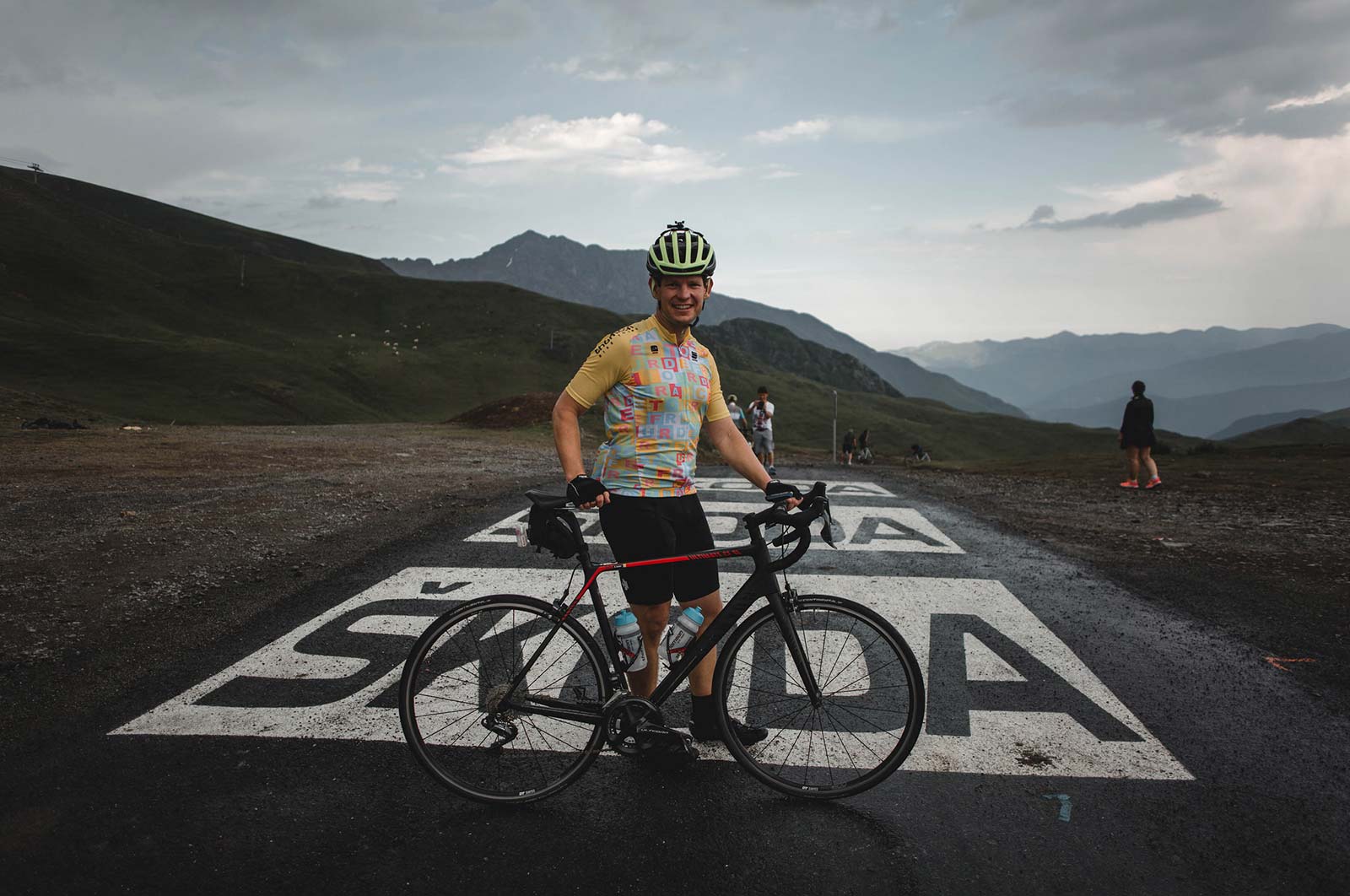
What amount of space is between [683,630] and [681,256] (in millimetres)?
1841

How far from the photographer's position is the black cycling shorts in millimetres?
3646

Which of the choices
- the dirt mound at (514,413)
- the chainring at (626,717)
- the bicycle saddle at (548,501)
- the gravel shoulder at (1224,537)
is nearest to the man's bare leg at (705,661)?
the chainring at (626,717)

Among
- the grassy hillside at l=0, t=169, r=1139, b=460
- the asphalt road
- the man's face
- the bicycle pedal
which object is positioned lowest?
the asphalt road

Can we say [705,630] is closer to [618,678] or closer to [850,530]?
[618,678]

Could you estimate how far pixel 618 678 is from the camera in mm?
3650

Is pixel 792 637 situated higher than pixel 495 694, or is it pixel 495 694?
pixel 792 637

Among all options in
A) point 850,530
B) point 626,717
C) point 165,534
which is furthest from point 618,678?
point 165,534

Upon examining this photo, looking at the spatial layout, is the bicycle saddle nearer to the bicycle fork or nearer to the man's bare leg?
the man's bare leg

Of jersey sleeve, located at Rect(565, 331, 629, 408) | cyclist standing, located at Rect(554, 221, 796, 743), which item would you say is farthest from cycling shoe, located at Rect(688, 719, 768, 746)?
jersey sleeve, located at Rect(565, 331, 629, 408)

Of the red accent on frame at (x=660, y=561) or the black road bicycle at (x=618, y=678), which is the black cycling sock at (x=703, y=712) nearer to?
the black road bicycle at (x=618, y=678)

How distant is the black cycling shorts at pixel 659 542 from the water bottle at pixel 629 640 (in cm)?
12

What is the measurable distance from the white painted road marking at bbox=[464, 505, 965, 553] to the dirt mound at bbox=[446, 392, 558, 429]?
21.2 m

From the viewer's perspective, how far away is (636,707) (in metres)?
3.64

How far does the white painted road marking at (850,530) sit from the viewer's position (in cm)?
901
